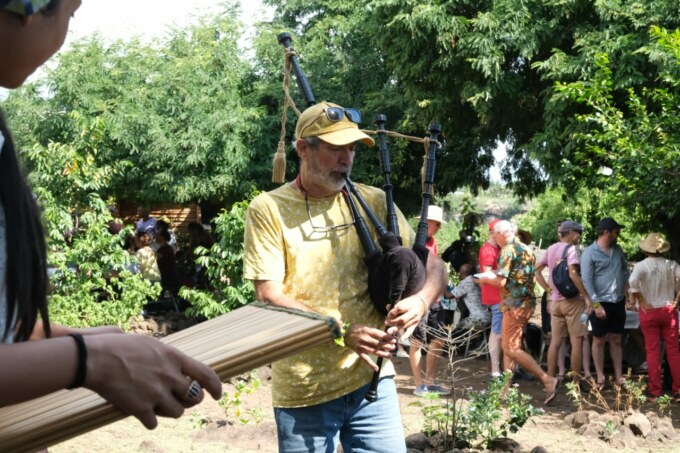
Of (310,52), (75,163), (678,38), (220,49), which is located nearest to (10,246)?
(678,38)

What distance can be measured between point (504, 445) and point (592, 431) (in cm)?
Result: 134

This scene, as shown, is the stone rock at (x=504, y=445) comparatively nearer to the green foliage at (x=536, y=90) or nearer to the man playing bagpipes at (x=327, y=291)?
the green foliage at (x=536, y=90)

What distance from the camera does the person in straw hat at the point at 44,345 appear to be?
3.86 ft

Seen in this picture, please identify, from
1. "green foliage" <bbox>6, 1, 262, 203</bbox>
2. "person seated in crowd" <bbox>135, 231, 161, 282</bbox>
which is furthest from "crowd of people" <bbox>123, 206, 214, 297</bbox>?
"green foliage" <bbox>6, 1, 262, 203</bbox>

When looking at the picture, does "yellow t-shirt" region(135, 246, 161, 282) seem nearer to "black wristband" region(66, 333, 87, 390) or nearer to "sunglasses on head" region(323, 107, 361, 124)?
"sunglasses on head" region(323, 107, 361, 124)

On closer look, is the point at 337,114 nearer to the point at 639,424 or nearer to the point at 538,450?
the point at 538,450

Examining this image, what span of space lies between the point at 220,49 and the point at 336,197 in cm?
1486

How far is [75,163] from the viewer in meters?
11.6

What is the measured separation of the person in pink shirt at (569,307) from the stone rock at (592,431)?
200 cm

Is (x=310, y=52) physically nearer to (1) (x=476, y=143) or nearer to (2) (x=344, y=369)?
(1) (x=476, y=143)

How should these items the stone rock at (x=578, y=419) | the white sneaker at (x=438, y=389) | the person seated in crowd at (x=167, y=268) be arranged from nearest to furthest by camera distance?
Answer: the stone rock at (x=578, y=419) < the white sneaker at (x=438, y=389) < the person seated in crowd at (x=167, y=268)

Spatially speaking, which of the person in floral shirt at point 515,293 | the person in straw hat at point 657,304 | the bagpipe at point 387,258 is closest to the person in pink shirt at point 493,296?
the person in floral shirt at point 515,293

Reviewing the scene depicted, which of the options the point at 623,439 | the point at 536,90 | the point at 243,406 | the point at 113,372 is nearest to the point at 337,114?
the point at 113,372

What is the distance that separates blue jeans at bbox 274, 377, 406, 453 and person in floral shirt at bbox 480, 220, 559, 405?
18.4 ft
